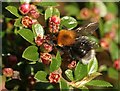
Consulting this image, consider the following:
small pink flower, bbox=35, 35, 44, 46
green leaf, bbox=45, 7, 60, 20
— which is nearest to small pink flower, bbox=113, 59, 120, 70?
green leaf, bbox=45, 7, 60, 20

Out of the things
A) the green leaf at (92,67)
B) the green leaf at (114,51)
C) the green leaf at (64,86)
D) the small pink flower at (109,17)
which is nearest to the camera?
the green leaf at (64,86)

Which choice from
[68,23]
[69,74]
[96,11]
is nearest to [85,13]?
[96,11]

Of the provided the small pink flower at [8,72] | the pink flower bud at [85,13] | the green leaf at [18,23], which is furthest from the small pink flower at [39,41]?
the pink flower bud at [85,13]

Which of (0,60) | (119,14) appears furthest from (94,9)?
(0,60)

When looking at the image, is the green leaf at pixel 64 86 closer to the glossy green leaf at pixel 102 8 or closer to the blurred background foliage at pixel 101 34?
the blurred background foliage at pixel 101 34

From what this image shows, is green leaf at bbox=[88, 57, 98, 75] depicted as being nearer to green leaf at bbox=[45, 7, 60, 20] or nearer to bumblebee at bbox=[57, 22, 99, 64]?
bumblebee at bbox=[57, 22, 99, 64]

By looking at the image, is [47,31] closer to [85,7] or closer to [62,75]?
[62,75]
